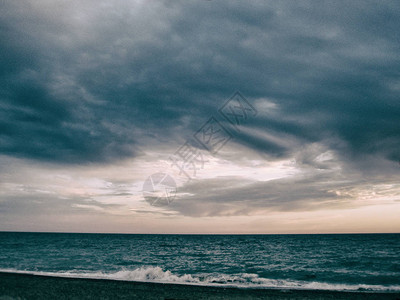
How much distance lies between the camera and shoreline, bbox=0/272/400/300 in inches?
420

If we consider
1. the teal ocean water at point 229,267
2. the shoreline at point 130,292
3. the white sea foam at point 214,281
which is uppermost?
the shoreline at point 130,292

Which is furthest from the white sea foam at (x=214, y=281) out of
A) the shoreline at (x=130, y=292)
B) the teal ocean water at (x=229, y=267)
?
the shoreline at (x=130, y=292)

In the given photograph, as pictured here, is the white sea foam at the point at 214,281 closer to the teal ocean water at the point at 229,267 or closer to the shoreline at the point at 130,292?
the teal ocean water at the point at 229,267

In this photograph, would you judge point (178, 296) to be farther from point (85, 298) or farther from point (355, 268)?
point (355, 268)

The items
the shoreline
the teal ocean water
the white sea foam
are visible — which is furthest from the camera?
the teal ocean water

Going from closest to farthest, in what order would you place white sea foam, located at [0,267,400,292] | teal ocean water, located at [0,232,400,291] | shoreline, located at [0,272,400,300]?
shoreline, located at [0,272,400,300], white sea foam, located at [0,267,400,292], teal ocean water, located at [0,232,400,291]

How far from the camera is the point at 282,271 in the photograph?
25.0 metres

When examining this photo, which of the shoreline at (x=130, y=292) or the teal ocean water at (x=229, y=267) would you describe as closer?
the shoreline at (x=130, y=292)

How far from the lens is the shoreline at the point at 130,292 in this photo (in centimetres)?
1067

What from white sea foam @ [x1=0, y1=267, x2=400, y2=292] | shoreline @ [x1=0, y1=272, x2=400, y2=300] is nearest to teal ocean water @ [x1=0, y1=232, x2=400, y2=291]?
white sea foam @ [x1=0, y1=267, x2=400, y2=292]

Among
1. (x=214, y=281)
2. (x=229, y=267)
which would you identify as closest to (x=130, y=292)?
(x=214, y=281)

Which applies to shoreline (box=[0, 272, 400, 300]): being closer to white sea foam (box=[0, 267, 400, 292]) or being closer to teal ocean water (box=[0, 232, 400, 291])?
white sea foam (box=[0, 267, 400, 292])

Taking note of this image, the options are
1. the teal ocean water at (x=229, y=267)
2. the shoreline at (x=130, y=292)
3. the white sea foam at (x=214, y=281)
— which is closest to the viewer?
the shoreline at (x=130, y=292)

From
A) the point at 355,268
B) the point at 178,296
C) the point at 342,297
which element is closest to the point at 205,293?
the point at 178,296
